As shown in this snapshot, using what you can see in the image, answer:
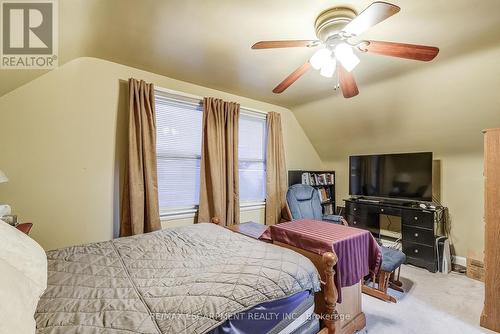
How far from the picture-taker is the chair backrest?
3.45 metres

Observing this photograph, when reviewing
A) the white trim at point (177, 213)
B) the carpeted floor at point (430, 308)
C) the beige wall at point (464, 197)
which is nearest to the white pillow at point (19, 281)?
the white trim at point (177, 213)

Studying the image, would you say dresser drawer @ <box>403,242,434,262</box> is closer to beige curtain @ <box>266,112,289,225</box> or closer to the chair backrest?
the chair backrest

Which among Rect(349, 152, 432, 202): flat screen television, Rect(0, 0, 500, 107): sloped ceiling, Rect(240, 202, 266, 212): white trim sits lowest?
Rect(240, 202, 266, 212): white trim

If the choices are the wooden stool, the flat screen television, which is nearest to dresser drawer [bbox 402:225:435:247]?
the flat screen television

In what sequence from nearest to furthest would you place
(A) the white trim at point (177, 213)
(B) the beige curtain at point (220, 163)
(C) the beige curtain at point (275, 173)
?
(A) the white trim at point (177, 213), (B) the beige curtain at point (220, 163), (C) the beige curtain at point (275, 173)

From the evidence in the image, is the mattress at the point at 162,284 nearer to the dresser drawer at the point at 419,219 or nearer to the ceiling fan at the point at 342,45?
the ceiling fan at the point at 342,45

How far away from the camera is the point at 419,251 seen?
9.98 feet

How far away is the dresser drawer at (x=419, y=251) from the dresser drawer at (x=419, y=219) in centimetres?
26

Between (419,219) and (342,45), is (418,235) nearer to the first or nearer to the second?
(419,219)

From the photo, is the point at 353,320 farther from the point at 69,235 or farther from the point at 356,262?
the point at 69,235

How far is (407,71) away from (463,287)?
2408 millimetres

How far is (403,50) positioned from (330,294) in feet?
5.08

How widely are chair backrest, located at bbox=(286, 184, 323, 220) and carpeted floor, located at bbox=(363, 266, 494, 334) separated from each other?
1288 mm

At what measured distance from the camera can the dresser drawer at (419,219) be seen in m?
2.97
